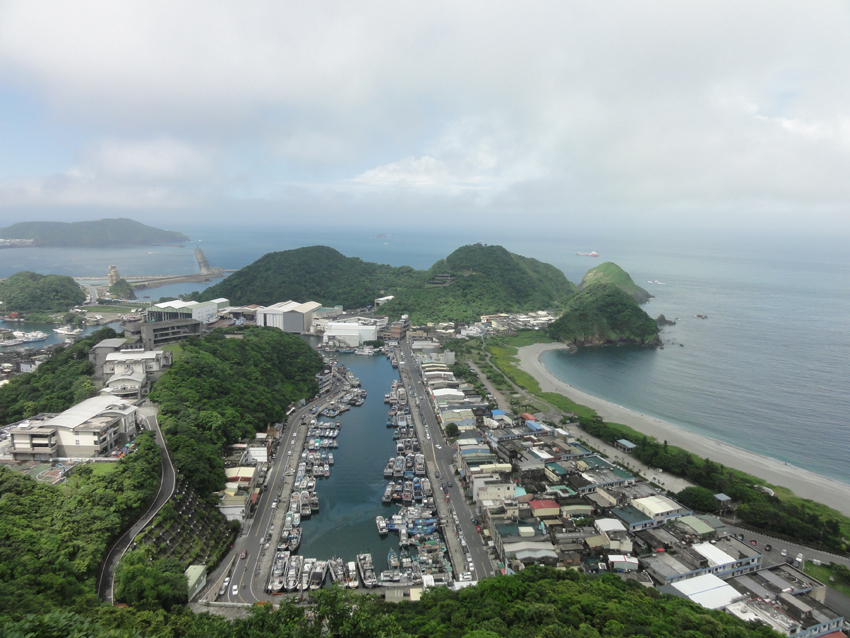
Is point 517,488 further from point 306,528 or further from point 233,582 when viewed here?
point 233,582

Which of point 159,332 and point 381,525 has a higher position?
point 159,332

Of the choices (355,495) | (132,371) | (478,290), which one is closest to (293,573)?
(355,495)

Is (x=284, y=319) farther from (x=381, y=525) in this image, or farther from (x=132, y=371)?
(x=381, y=525)

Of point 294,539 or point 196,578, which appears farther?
point 294,539

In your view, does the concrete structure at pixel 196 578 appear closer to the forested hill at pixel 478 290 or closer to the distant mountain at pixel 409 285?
the forested hill at pixel 478 290

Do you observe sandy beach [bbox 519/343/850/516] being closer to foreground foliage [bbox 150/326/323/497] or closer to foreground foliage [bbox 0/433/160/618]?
foreground foliage [bbox 150/326/323/497]

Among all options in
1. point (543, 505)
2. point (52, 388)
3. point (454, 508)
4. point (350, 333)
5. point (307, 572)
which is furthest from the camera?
point (350, 333)

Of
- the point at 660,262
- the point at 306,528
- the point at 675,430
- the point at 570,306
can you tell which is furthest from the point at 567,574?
the point at 660,262

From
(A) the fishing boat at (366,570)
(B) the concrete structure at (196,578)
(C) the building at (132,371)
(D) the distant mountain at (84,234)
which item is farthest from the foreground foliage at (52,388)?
(D) the distant mountain at (84,234)
